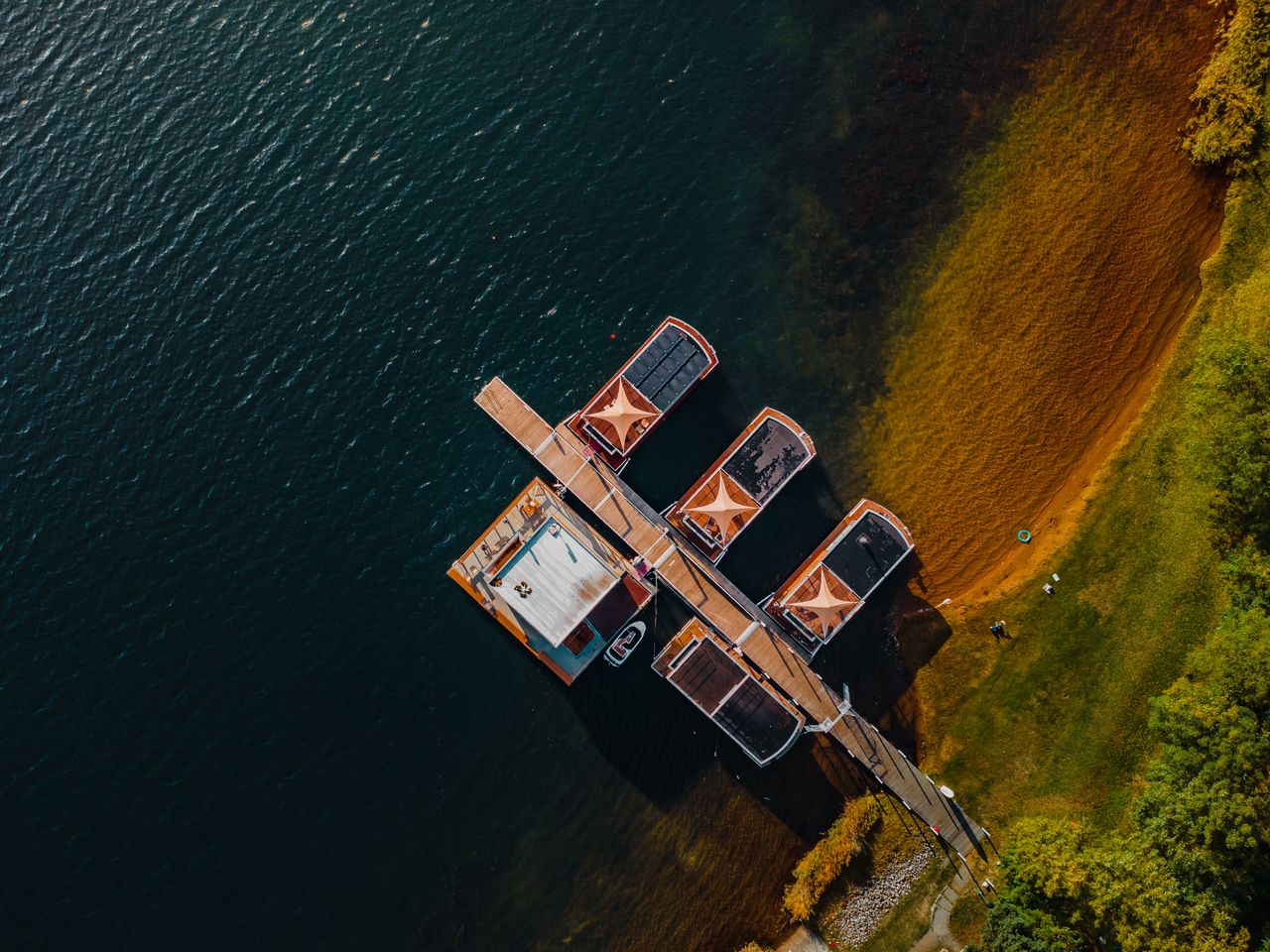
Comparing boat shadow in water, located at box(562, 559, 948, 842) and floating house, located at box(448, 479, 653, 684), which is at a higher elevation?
floating house, located at box(448, 479, 653, 684)

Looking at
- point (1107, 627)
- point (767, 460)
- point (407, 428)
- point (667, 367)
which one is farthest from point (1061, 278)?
point (407, 428)

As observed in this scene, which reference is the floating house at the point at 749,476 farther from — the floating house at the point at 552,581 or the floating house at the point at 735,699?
the floating house at the point at 735,699

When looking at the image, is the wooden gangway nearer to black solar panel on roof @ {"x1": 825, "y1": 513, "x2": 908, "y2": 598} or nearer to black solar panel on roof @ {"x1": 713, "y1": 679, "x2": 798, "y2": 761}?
black solar panel on roof @ {"x1": 713, "y1": 679, "x2": 798, "y2": 761}

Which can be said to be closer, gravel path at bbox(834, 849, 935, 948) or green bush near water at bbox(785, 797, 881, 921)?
green bush near water at bbox(785, 797, 881, 921)

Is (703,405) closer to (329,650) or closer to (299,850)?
(329,650)

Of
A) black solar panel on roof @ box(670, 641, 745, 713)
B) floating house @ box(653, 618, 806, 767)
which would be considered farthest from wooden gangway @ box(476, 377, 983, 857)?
black solar panel on roof @ box(670, 641, 745, 713)

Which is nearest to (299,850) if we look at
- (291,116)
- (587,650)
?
(587,650)

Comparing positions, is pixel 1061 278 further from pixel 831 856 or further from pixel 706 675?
pixel 831 856
